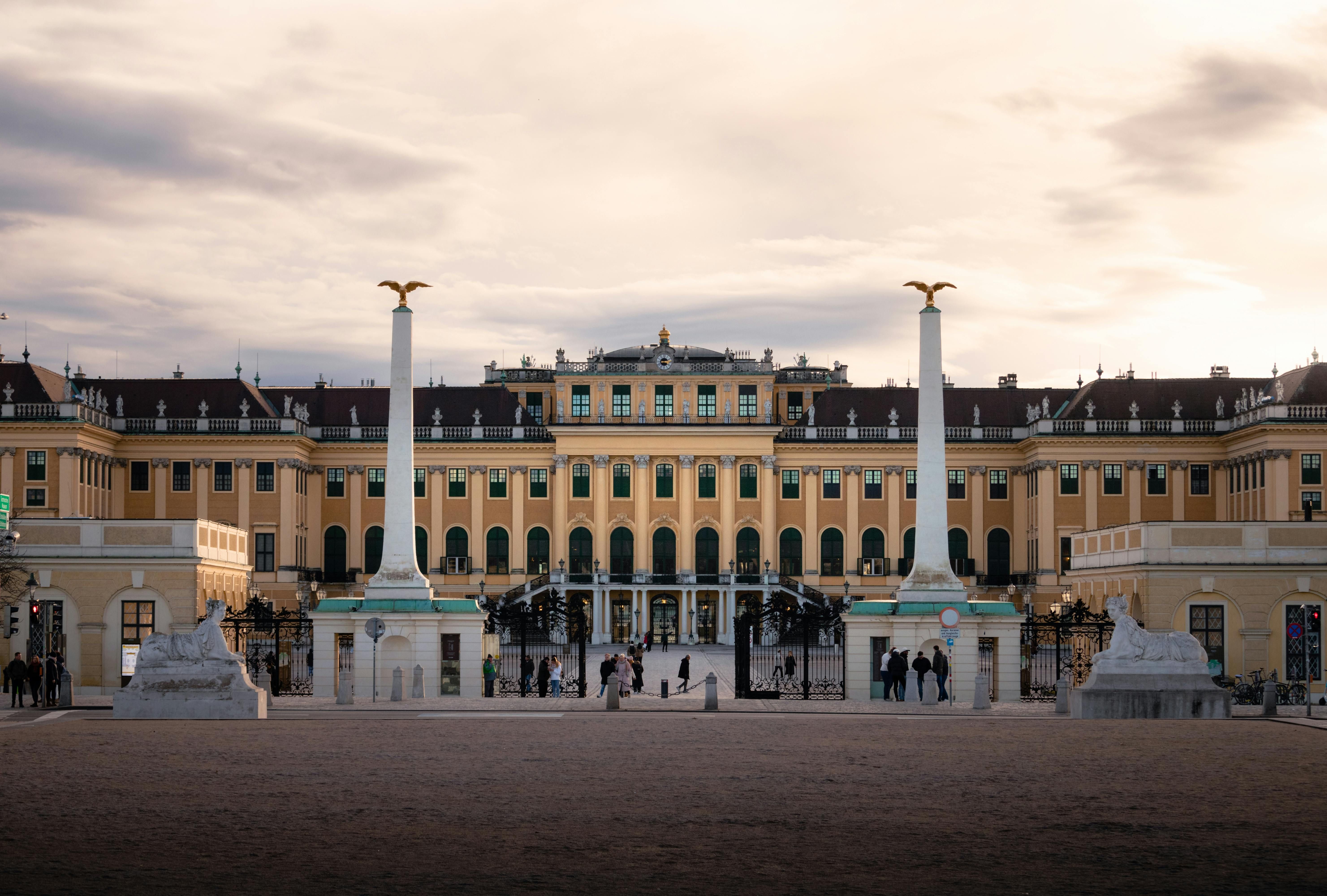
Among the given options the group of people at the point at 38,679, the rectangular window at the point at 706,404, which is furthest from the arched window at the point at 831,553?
the group of people at the point at 38,679

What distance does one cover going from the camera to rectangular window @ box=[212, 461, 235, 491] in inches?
3622

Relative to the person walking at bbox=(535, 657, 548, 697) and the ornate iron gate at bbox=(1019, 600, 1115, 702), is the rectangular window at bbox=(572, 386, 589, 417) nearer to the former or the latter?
the ornate iron gate at bbox=(1019, 600, 1115, 702)

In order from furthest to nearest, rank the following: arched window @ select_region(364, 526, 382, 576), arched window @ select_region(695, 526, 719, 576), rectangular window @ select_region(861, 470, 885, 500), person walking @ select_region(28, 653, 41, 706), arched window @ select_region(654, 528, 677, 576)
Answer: rectangular window @ select_region(861, 470, 885, 500) → arched window @ select_region(364, 526, 382, 576) → arched window @ select_region(654, 528, 677, 576) → arched window @ select_region(695, 526, 719, 576) → person walking @ select_region(28, 653, 41, 706)

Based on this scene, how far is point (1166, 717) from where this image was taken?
34.8m

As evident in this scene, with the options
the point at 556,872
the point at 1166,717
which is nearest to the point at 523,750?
the point at 556,872

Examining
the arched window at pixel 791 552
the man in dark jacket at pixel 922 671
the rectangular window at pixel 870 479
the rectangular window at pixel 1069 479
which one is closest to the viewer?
the man in dark jacket at pixel 922 671

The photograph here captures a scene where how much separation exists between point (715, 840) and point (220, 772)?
8.86m

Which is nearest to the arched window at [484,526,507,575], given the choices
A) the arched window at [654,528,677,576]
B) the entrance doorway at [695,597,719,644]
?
the arched window at [654,528,677,576]

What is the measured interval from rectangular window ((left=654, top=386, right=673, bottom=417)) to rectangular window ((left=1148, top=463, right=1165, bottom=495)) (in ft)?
88.5

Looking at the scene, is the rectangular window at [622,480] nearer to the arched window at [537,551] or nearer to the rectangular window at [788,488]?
the arched window at [537,551]

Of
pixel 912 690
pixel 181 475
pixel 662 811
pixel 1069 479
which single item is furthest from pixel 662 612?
pixel 662 811

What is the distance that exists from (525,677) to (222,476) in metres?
Result: 53.1

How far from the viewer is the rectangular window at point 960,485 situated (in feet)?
313

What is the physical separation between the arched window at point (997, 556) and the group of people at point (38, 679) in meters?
63.5
